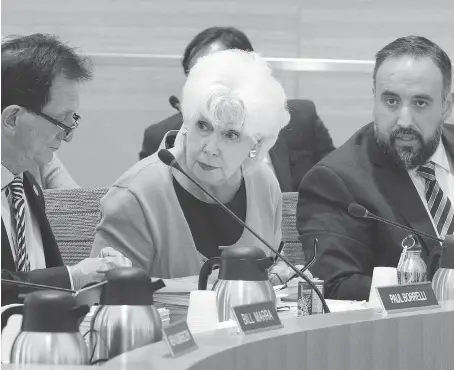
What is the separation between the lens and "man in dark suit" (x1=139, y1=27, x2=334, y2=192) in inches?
143

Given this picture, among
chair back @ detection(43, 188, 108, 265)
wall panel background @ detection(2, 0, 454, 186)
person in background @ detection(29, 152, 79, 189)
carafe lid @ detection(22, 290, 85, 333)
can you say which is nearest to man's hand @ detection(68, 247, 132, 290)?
chair back @ detection(43, 188, 108, 265)

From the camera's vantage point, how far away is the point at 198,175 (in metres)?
2.77

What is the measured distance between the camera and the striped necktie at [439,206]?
2.93 m

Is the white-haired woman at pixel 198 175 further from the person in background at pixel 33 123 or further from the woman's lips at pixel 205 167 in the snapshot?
the person in background at pixel 33 123

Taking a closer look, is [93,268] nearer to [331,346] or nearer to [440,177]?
[331,346]

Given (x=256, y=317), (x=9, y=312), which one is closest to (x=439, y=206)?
(x=256, y=317)

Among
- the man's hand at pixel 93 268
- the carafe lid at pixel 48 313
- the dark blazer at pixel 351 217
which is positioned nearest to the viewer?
the carafe lid at pixel 48 313

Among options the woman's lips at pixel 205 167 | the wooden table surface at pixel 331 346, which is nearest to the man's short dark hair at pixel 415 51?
the woman's lips at pixel 205 167

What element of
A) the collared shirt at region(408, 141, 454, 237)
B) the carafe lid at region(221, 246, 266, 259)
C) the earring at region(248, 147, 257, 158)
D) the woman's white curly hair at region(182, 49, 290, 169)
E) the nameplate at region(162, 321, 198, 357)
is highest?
the woman's white curly hair at region(182, 49, 290, 169)

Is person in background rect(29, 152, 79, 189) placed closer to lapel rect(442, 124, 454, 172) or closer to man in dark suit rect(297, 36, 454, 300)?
man in dark suit rect(297, 36, 454, 300)

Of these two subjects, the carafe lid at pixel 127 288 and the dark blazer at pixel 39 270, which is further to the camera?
the dark blazer at pixel 39 270

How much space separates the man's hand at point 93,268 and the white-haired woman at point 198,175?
0.97 feet

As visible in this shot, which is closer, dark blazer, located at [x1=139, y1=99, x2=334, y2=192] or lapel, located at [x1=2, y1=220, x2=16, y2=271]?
lapel, located at [x1=2, y1=220, x2=16, y2=271]

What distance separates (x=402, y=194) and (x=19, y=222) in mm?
1155
